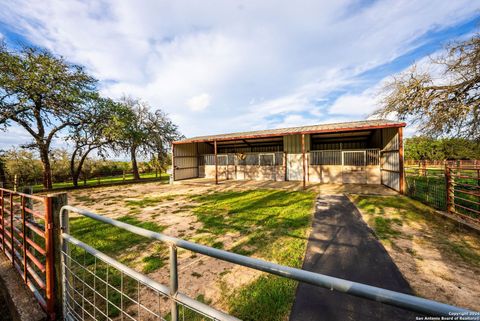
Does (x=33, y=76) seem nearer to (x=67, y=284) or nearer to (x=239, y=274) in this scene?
(x=67, y=284)

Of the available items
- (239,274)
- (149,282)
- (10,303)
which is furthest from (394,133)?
(10,303)

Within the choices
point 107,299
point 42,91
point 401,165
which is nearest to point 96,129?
point 42,91

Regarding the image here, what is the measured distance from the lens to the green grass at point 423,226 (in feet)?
10.7

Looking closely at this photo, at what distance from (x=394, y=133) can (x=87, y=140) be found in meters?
18.5

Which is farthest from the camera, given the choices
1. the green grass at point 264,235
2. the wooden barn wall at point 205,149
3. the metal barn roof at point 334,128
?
the wooden barn wall at point 205,149

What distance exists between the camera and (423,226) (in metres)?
4.35

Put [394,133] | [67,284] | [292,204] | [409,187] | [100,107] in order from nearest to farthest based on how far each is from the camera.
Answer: [67,284] → [292,204] → [409,187] → [394,133] → [100,107]

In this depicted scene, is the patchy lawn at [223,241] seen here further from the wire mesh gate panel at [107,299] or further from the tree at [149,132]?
the tree at [149,132]

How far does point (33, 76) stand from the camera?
1030 cm

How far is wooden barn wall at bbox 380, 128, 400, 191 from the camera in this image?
827cm

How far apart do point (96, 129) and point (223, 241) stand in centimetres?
1432

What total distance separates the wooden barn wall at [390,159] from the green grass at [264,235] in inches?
164

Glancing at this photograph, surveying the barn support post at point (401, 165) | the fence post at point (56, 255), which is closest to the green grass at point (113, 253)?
the fence post at point (56, 255)

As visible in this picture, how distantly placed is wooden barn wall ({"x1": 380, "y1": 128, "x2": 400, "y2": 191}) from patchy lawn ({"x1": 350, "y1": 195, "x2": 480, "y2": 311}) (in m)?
3.20
